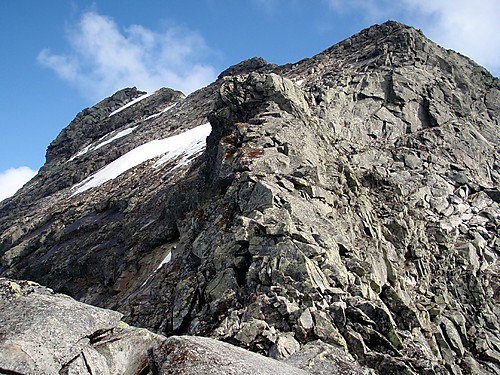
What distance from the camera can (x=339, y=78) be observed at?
51.0 meters

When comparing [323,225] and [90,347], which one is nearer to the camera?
[90,347]

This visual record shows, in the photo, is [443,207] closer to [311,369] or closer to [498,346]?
[498,346]

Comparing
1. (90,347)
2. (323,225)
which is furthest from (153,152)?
(90,347)

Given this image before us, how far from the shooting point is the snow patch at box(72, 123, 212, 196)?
60272 millimetres

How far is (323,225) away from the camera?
21.5 metres

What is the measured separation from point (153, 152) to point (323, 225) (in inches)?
1990

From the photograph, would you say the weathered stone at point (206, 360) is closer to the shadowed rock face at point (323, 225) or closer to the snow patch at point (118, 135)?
the shadowed rock face at point (323, 225)

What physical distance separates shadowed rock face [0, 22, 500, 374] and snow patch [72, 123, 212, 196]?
2.89 metres

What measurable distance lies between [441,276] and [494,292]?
5385 mm

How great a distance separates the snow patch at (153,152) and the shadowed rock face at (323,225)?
9.48 ft

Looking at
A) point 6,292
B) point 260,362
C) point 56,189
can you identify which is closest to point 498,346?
point 260,362

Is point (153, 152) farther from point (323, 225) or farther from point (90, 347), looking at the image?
point (90, 347)

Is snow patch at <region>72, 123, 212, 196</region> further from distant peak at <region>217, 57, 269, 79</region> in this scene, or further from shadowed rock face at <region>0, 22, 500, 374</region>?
distant peak at <region>217, 57, 269, 79</region>

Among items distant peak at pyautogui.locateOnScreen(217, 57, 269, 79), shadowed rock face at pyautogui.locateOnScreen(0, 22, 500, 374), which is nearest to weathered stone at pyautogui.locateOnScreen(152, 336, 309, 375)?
shadowed rock face at pyautogui.locateOnScreen(0, 22, 500, 374)
